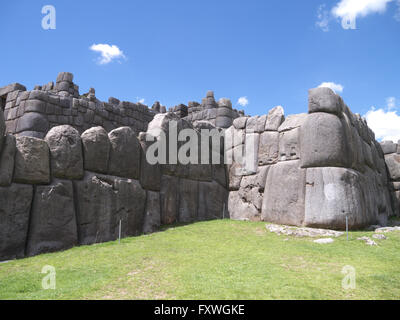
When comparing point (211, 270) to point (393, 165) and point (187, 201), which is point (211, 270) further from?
point (393, 165)

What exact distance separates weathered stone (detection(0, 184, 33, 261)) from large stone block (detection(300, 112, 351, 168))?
705cm

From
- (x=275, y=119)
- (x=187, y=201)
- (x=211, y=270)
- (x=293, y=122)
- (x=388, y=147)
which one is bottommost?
(x=211, y=270)

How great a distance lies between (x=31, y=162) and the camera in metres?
6.20

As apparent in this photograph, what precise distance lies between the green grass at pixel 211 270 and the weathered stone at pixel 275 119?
4.28 metres

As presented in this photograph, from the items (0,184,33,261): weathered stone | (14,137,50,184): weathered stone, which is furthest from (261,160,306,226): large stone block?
(0,184,33,261): weathered stone

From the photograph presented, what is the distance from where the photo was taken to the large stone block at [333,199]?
821cm

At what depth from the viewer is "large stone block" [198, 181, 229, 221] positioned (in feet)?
34.4

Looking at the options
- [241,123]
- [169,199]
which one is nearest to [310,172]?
[241,123]

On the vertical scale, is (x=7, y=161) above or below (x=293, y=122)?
below

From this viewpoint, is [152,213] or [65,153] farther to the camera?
[152,213]

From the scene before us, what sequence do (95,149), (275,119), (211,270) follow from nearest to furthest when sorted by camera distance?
(211,270) → (95,149) → (275,119)

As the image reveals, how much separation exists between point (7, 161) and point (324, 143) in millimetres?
7644

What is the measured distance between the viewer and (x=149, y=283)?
4234 millimetres

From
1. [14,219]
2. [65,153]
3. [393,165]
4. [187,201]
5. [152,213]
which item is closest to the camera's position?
[14,219]
